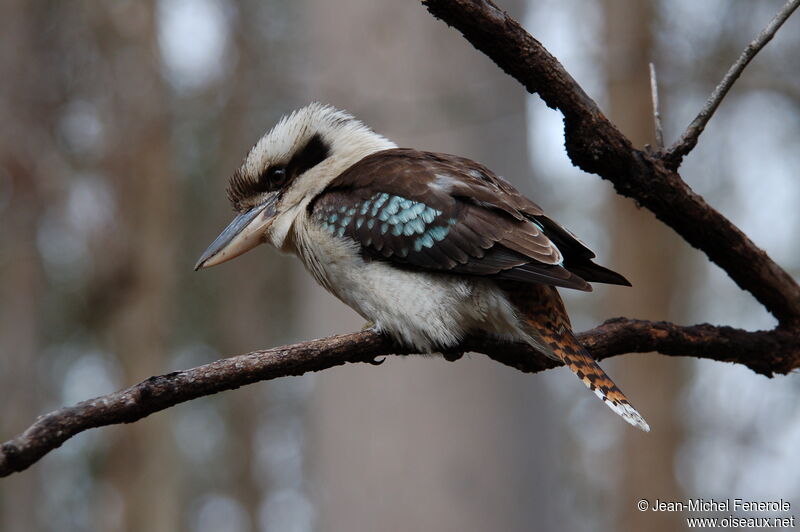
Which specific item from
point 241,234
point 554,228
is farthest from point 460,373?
point 554,228

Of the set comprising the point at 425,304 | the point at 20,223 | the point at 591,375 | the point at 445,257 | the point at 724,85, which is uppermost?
the point at 20,223

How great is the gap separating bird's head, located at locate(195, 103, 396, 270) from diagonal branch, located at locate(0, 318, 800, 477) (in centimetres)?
79

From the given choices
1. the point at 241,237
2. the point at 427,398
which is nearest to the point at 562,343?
the point at 241,237

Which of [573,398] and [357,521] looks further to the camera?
[573,398]

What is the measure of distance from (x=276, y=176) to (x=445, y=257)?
0.89 meters

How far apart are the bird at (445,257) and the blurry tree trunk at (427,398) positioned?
2531mm

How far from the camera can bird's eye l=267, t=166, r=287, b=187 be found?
314 centimetres

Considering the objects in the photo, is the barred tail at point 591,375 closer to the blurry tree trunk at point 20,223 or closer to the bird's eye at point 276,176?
the bird's eye at point 276,176

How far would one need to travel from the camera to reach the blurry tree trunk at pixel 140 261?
6.73m

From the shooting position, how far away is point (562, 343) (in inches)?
92.1

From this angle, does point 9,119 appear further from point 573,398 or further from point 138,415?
point 573,398

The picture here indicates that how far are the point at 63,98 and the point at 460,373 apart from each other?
12.6ft

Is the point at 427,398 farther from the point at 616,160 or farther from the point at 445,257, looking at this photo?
the point at 616,160

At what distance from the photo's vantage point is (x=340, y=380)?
5637mm
